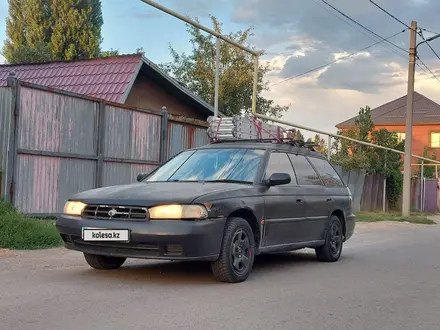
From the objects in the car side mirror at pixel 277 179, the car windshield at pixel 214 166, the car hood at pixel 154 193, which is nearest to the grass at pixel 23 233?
the car windshield at pixel 214 166

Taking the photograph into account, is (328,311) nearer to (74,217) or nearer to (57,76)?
(74,217)

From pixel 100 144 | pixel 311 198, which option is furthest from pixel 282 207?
pixel 100 144

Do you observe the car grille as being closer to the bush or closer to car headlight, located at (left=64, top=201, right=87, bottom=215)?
car headlight, located at (left=64, top=201, right=87, bottom=215)

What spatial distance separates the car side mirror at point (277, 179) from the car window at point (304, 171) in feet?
3.29

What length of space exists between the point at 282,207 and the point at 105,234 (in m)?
2.40

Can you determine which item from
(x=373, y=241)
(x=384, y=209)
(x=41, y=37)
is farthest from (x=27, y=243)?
(x=41, y=37)

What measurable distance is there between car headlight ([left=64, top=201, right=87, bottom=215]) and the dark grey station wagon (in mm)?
11

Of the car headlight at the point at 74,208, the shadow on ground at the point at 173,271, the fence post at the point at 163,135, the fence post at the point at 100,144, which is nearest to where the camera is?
the car headlight at the point at 74,208

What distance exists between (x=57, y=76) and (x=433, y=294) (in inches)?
586

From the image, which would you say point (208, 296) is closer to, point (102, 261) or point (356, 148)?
point (102, 261)

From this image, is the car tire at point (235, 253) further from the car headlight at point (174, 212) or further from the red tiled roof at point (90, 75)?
the red tiled roof at point (90, 75)

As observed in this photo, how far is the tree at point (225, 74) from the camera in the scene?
28609 mm

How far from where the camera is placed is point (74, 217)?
6.78m

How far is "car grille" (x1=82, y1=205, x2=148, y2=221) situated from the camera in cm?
638
